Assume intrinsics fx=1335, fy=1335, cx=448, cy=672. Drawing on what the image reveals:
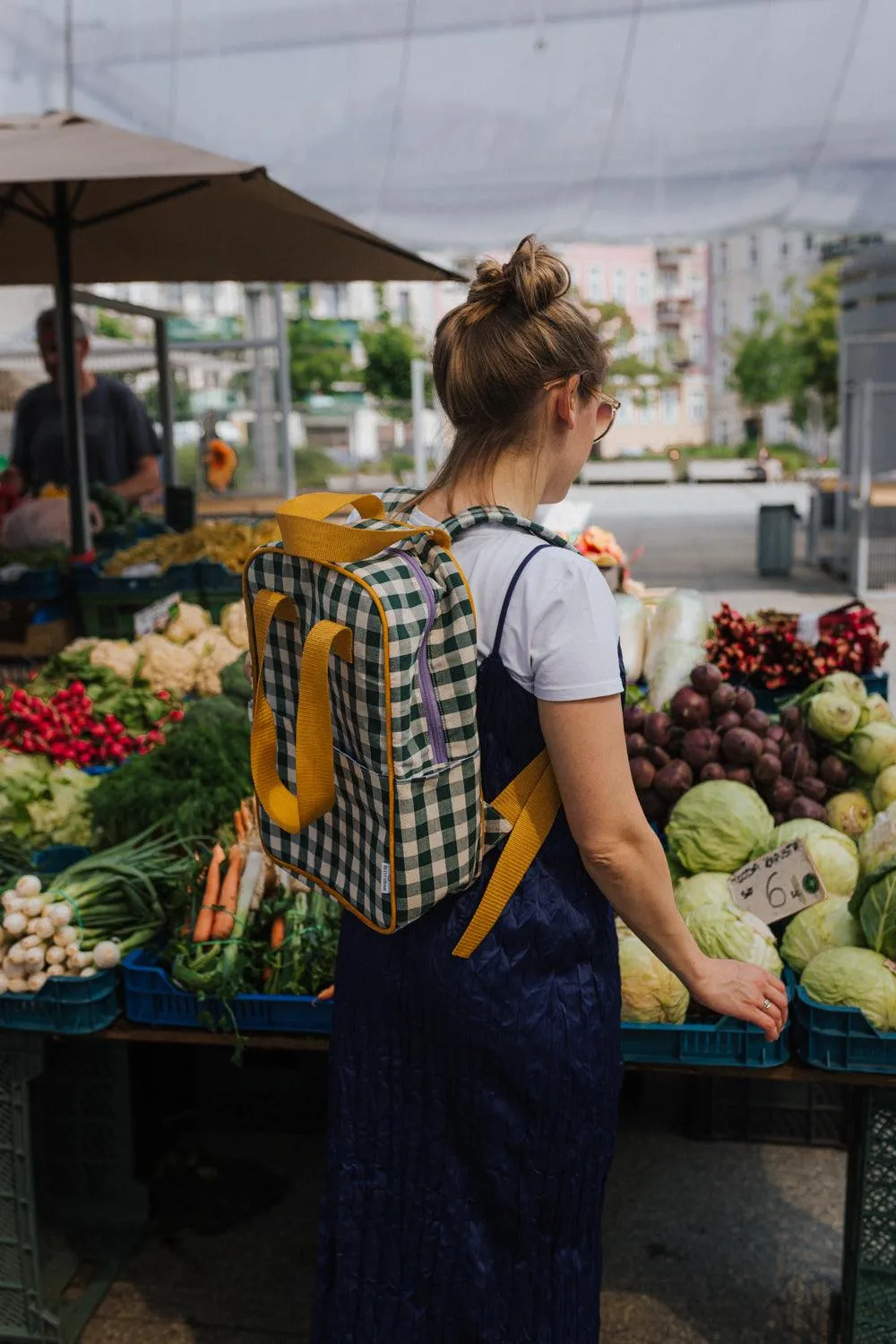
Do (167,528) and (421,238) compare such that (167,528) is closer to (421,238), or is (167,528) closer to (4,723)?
(421,238)

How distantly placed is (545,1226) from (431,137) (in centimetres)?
813

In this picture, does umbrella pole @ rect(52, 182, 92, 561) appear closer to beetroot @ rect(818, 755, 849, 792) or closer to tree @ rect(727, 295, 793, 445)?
beetroot @ rect(818, 755, 849, 792)

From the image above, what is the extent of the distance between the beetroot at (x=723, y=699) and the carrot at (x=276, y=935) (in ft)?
4.29

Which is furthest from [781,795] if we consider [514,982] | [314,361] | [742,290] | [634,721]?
[742,290]

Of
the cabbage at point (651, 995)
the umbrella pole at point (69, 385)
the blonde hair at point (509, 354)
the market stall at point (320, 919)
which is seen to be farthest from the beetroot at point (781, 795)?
the umbrella pole at point (69, 385)

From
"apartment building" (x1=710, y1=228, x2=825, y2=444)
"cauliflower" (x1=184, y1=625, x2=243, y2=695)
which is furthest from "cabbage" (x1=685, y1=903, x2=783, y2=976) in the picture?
"apartment building" (x1=710, y1=228, x2=825, y2=444)

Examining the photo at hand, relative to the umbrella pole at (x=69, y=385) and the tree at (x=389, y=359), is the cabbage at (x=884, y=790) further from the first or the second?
the tree at (x=389, y=359)

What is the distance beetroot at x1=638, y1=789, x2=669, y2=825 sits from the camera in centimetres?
336

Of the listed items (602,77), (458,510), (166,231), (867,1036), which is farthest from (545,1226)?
(602,77)

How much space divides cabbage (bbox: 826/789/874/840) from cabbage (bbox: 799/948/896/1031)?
70cm

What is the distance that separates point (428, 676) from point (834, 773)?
204cm

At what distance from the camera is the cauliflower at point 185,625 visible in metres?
5.45

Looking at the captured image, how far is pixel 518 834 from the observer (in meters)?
1.83

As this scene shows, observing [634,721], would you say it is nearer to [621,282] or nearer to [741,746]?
[741,746]
